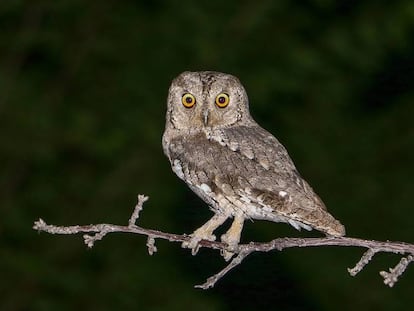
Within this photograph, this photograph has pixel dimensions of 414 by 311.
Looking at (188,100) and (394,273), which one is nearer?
(394,273)

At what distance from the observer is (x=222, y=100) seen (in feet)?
11.4

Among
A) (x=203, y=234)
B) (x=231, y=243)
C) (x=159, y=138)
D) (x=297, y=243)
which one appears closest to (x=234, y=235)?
(x=231, y=243)

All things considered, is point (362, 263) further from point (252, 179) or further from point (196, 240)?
point (196, 240)

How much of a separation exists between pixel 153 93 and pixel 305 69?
38.5 inches

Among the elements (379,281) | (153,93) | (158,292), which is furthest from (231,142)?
(379,281)

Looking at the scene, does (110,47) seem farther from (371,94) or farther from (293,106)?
(371,94)

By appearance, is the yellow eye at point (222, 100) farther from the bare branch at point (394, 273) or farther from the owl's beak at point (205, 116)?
the bare branch at point (394, 273)

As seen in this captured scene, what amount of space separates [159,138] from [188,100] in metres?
2.21

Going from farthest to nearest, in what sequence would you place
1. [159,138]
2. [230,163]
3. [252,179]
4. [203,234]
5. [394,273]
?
[159,138], [203,234], [230,163], [252,179], [394,273]

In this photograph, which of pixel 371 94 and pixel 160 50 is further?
pixel 371 94

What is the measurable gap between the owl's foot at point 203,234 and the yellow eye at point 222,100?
0.42m

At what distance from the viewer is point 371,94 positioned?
724 centimetres

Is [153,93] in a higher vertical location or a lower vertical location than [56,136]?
higher

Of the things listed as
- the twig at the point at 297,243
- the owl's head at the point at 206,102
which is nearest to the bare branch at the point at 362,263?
the twig at the point at 297,243
